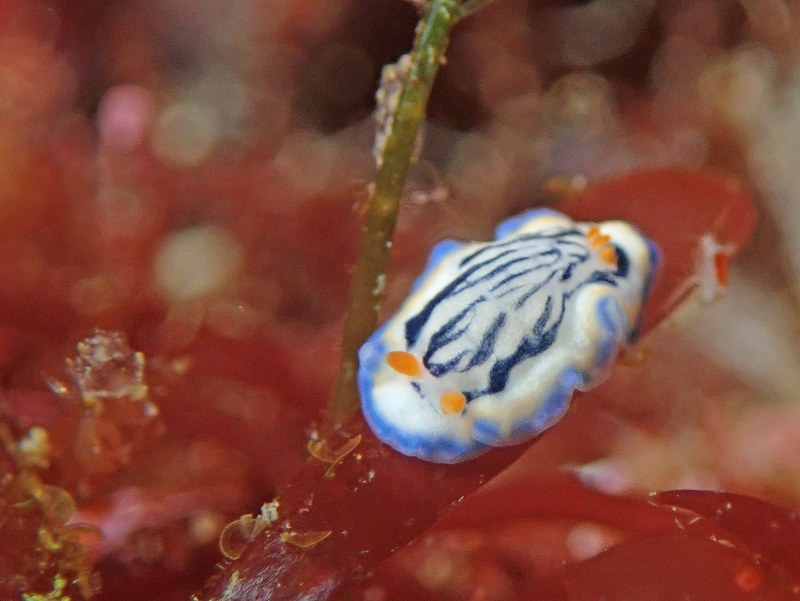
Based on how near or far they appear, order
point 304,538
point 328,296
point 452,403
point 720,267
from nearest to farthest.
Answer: point 304,538, point 452,403, point 720,267, point 328,296

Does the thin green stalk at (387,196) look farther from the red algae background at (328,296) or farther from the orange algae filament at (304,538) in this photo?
the orange algae filament at (304,538)

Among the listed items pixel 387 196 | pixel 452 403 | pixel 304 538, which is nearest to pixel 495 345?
pixel 452 403

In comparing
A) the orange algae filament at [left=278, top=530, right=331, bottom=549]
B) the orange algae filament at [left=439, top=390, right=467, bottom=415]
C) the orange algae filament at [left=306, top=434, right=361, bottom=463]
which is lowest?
the orange algae filament at [left=278, top=530, right=331, bottom=549]

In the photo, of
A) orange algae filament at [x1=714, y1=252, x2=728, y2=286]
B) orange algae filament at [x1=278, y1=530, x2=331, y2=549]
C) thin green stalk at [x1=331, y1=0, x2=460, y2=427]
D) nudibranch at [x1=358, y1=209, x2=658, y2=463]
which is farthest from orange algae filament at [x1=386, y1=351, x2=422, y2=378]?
orange algae filament at [x1=714, y1=252, x2=728, y2=286]

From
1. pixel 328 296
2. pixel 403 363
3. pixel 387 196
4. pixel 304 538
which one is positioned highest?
pixel 387 196

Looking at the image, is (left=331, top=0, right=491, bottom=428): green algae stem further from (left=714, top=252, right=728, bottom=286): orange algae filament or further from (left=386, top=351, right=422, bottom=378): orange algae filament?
(left=714, top=252, right=728, bottom=286): orange algae filament

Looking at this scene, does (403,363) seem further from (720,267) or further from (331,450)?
(720,267)

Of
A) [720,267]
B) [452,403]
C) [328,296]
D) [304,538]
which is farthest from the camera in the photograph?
[328,296]

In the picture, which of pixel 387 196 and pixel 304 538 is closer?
pixel 304 538
